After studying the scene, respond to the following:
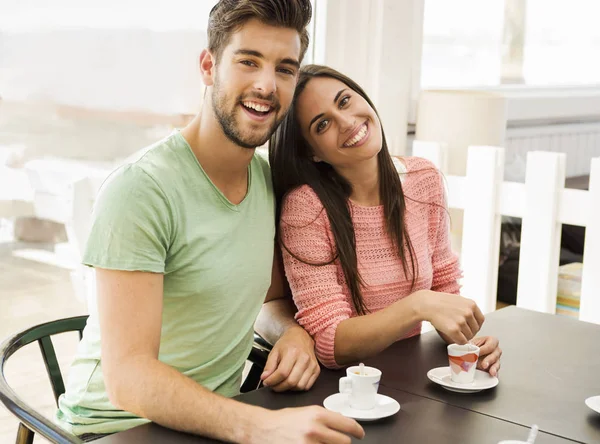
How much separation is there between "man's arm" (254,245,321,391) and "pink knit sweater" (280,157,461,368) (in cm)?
6

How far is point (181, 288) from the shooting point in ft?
5.32

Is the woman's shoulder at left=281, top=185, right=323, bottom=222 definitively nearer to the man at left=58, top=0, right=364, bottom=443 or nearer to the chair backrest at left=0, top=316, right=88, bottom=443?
the man at left=58, top=0, right=364, bottom=443

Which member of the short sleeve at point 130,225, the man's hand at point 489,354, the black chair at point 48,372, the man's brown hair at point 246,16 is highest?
the man's brown hair at point 246,16

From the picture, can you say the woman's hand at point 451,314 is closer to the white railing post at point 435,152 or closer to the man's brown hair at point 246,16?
the man's brown hair at point 246,16

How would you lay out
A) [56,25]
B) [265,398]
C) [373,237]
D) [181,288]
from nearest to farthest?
[265,398], [181,288], [373,237], [56,25]

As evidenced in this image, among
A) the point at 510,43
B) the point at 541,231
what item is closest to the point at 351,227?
the point at 541,231

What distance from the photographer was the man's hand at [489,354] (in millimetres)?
1629

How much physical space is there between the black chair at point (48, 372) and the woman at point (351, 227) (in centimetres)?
21

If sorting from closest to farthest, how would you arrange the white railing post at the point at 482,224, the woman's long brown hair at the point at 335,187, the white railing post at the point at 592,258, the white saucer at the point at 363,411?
the white saucer at the point at 363,411, the woman's long brown hair at the point at 335,187, the white railing post at the point at 592,258, the white railing post at the point at 482,224

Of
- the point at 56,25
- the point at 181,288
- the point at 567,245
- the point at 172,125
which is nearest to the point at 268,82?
the point at 181,288

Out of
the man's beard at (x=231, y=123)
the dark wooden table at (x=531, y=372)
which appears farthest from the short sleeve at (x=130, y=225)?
the dark wooden table at (x=531, y=372)

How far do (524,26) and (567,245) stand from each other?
1.23m

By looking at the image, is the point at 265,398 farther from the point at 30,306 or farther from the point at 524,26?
the point at 524,26

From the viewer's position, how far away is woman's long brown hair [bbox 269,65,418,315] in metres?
1.95
